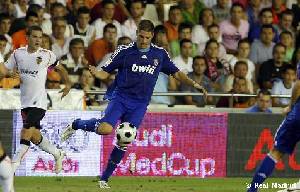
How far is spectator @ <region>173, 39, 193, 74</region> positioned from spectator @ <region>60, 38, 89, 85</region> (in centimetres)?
189

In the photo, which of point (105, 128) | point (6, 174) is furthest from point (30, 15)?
point (6, 174)

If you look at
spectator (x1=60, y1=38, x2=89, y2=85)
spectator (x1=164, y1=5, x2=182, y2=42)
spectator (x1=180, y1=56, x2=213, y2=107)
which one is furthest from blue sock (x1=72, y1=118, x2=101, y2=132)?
spectator (x1=164, y1=5, x2=182, y2=42)

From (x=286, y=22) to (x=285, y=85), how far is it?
241cm

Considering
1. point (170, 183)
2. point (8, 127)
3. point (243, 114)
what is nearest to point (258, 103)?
point (243, 114)

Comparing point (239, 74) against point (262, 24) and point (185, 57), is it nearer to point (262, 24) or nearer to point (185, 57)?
point (185, 57)

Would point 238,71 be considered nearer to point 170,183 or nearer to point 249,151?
point 249,151

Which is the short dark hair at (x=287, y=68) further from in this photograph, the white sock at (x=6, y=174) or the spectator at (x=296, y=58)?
the white sock at (x=6, y=174)

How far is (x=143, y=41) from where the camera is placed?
16.2 m

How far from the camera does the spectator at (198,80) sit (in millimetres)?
20969

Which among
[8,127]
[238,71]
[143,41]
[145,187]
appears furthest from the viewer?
[238,71]

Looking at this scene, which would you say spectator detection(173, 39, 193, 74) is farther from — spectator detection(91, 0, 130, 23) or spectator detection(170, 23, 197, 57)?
spectator detection(91, 0, 130, 23)

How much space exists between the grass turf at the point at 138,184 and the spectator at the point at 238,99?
174 cm

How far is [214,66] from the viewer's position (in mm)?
21766

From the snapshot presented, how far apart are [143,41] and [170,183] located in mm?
3138
